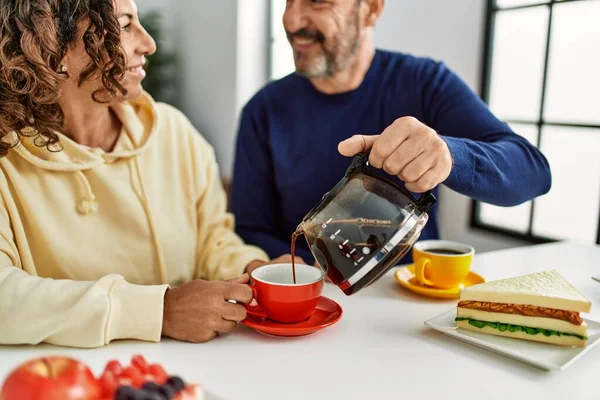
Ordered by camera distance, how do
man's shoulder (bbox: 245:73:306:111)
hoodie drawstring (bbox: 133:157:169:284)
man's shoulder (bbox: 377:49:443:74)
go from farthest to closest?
man's shoulder (bbox: 245:73:306:111), man's shoulder (bbox: 377:49:443:74), hoodie drawstring (bbox: 133:157:169:284)

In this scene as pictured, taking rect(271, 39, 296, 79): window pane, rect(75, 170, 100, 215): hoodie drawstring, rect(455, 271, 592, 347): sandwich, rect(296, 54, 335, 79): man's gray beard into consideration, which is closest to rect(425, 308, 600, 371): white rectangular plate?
rect(455, 271, 592, 347): sandwich

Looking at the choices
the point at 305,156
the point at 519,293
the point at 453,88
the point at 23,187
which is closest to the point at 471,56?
the point at 453,88

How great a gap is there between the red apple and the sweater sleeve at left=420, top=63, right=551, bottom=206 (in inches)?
28.7

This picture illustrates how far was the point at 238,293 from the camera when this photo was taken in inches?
35.7

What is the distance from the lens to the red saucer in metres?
0.88

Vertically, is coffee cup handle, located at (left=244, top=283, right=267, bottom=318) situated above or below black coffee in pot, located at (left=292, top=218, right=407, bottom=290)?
below

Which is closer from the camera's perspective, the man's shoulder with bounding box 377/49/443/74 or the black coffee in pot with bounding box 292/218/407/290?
the black coffee in pot with bounding box 292/218/407/290

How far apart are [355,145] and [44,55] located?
23.4 inches

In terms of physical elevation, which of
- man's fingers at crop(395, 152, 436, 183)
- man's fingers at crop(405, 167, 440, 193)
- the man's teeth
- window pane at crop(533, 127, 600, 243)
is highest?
the man's teeth

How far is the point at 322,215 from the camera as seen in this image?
2.80ft

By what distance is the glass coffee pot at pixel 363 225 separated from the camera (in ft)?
2.68

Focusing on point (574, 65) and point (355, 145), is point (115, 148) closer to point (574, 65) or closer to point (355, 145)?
point (355, 145)

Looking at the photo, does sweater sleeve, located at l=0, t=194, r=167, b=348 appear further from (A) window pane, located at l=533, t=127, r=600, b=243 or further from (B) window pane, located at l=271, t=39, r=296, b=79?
(B) window pane, located at l=271, t=39, r=296, b=79

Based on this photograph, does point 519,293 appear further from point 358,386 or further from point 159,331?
point 159,331
